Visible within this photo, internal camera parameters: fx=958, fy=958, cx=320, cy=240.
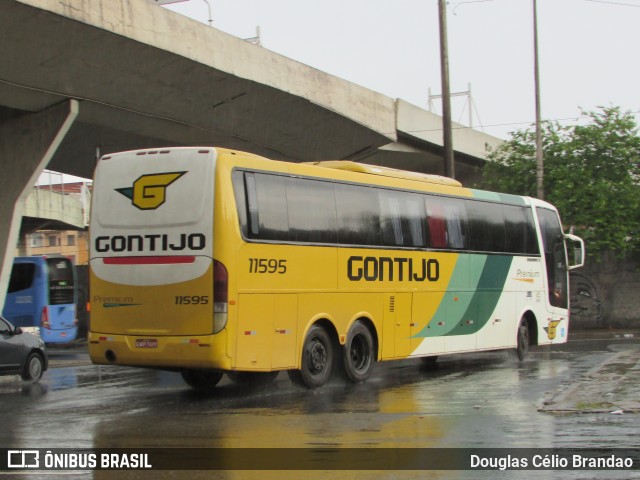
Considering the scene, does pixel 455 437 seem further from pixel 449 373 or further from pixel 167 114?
pixel 167 114

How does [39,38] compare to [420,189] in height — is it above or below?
above

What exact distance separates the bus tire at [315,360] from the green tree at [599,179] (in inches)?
774

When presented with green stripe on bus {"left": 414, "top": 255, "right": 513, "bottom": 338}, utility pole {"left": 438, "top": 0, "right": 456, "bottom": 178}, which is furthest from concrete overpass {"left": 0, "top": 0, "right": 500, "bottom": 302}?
green stripe on bus {"left": 414, "top": 255, "right": 513, "bottom": 338}

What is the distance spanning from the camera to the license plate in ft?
42.0

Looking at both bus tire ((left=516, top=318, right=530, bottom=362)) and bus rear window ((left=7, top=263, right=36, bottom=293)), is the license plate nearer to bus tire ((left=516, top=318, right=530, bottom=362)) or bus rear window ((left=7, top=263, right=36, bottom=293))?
bus tire ((left=516, top=318, right=530, bottom=362))

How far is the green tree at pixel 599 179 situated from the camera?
106 ft

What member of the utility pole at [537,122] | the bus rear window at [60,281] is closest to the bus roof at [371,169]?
the utility pole at [537,122]

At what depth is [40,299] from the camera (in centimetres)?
2958

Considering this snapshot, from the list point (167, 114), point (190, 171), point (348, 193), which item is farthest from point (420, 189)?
point (167, 114)

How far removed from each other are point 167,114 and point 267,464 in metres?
19.7

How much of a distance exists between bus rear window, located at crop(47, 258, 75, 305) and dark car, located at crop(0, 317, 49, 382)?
1205cm

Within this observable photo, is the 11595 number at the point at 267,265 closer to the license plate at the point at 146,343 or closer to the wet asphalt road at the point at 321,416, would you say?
the license plate at the point at 146,343

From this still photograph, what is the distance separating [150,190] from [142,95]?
12.2 m

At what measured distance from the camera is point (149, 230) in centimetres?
1301
